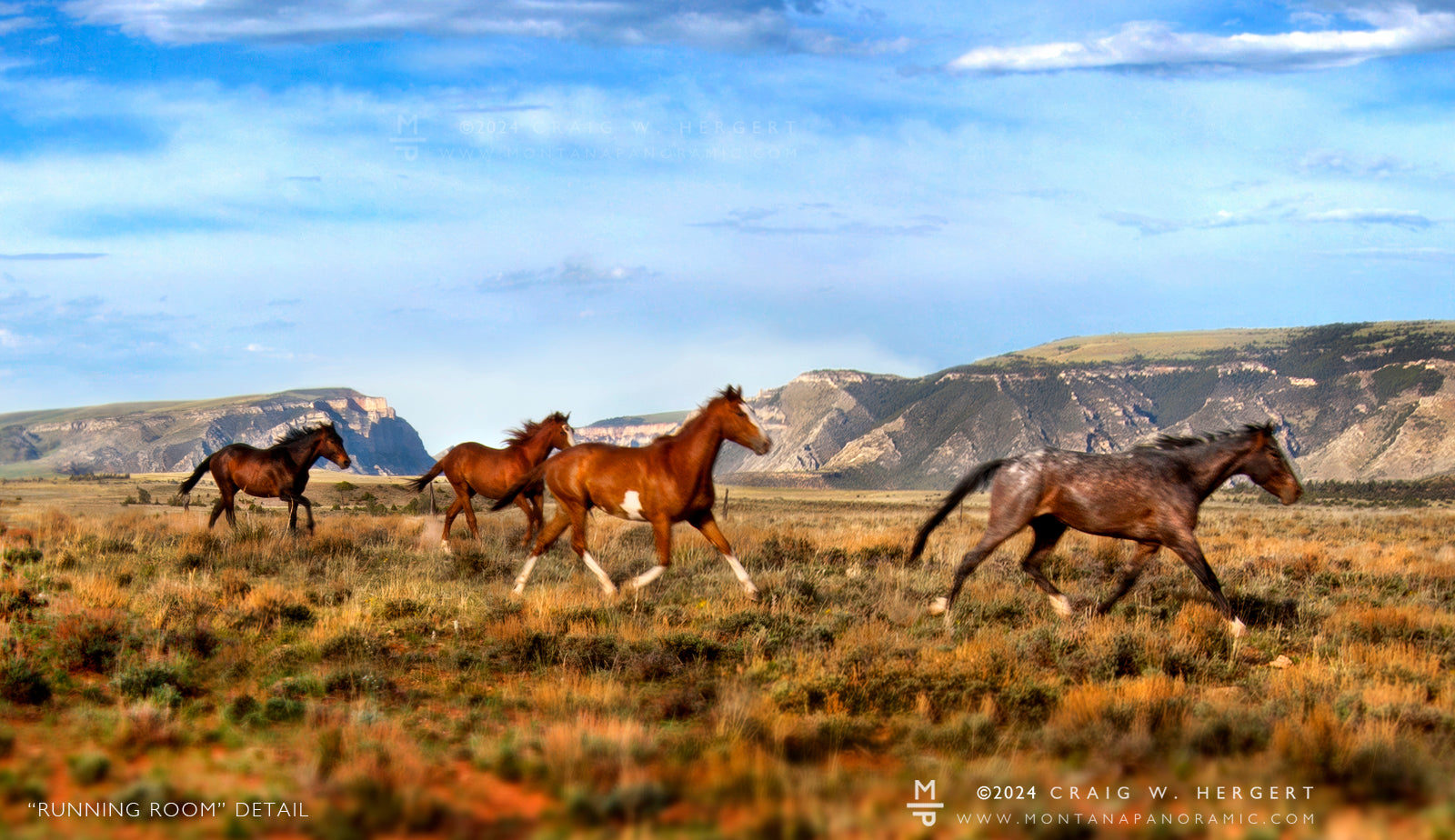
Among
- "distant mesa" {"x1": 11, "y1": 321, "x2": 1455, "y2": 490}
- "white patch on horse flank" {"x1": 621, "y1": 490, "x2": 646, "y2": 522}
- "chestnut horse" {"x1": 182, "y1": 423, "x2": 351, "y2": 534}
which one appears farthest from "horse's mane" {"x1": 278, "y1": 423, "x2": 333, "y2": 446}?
"distant mesa" {"x1": 11, "y1": 321, "x2": 1455, "y2": 490}

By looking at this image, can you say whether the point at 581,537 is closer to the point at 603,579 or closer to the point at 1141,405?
the point at 603,579

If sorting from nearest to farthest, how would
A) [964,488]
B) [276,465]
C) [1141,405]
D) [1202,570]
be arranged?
[1202,570]
[964,488]
[276,465]
[1141,405]

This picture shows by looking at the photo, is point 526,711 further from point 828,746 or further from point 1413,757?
point 1413,757

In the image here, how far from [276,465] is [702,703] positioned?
1344 cm

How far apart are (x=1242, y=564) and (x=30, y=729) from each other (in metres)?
15.1

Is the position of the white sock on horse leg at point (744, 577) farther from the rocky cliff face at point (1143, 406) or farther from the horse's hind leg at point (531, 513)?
the rocky cliff face at point (1143, 406)

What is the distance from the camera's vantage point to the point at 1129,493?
1013cm

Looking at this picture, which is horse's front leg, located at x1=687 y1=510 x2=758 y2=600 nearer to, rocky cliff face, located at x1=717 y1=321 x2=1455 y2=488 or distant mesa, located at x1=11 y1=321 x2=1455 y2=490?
distant mesa, located at x1=11 y1=321 x2=1455 y2=490

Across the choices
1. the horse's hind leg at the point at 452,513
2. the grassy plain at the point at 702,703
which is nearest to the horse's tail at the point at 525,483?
the grassy plain at the point at 702,703

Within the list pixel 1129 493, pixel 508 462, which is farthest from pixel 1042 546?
pixel 508 462

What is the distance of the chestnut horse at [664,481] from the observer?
10.9m

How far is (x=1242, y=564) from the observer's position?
→ 49.6 ft

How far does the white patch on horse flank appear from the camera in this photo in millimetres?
11031

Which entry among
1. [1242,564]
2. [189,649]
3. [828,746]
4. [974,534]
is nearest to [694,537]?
[974,534]
